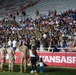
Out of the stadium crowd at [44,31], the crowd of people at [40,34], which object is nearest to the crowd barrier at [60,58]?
the crowd of people at [40,34]

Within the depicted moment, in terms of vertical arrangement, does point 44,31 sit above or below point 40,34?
above

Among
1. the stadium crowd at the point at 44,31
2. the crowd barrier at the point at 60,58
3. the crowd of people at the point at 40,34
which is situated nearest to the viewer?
the crowd barrier at the point at 60,58

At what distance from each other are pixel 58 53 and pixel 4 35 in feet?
39.1

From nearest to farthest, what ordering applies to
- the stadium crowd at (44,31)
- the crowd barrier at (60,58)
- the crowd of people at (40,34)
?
the crowd barrier at (60,58) → the crowd of people at (40,34) → the stadium crowd at (44,31)

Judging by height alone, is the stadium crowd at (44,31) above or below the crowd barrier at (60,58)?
above

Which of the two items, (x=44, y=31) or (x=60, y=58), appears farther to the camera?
(x=44, y=31)

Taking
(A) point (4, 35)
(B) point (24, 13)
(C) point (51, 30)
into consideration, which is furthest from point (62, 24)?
(B) point (24, 13)

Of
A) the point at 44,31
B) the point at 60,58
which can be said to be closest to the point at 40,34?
the point at 44,31

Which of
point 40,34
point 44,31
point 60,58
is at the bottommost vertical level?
point 60,58

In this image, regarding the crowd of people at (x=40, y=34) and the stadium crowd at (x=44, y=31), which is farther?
the stadium crowd at (x=44, y=31)

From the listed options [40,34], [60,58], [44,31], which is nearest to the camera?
[60,58]

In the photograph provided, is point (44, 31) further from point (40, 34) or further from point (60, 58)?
point (60, 58)

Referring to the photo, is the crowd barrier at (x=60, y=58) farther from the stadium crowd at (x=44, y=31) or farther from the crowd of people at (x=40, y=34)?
the stadium crowd at (x=44, y=31)

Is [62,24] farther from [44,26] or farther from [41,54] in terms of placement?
[41,54]
